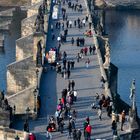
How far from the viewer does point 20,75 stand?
6003 centimetres

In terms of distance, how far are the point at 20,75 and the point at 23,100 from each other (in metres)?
13.9

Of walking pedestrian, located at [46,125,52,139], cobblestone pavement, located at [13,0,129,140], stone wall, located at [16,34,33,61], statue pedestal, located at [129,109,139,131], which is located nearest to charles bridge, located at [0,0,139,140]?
stone wall, located at [16,34,33,61]

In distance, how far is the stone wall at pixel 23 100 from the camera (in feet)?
147

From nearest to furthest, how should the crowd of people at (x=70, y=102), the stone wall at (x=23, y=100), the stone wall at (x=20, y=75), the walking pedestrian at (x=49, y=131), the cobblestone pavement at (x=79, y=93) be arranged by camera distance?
the walking pedestrian at (x=49, y=131)
the crowd of people at (x=70, y=102)
the cobblestone pavement at (x=79, y=93)
the stone wall at (x=23, y=100)
the stone wall at (x=20, y=75)

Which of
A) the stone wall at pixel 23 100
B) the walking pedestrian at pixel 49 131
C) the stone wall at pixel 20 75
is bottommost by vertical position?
the stone wall at pixel 20 75

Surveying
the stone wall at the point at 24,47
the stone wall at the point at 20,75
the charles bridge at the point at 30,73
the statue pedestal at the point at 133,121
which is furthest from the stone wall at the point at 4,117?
the stone wall at the point at 24,47

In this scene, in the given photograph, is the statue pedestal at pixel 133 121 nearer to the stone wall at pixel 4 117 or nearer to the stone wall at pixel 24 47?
the stone wall at pixel 4 117

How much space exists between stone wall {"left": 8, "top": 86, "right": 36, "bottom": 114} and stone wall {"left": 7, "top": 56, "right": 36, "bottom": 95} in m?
10.2

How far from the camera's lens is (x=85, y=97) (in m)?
45.3

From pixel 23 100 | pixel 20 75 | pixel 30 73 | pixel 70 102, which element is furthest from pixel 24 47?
pixel 70 102

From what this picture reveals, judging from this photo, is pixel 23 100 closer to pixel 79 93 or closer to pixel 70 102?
pixel 79 93

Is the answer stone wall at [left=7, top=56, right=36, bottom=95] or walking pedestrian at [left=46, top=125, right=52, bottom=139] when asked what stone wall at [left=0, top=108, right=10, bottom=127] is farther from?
stone wall at [left=7, top=56, right=36, bottom=95]

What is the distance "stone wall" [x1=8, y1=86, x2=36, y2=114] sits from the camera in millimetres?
44844

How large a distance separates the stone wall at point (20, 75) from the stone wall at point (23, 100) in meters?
10.2
